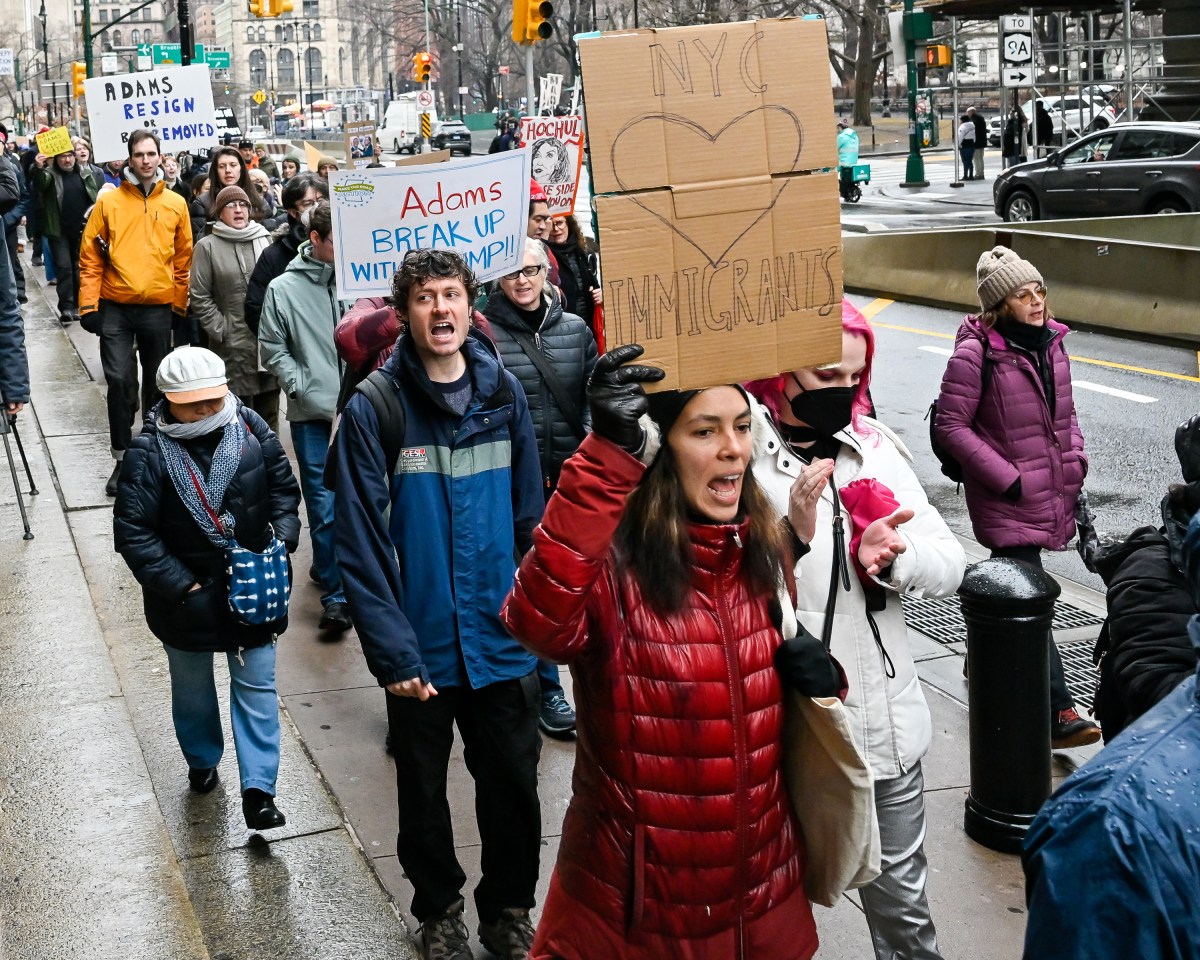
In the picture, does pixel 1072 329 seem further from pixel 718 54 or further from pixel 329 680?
pixel 718 54

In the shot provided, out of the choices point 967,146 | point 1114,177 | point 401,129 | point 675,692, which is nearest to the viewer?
point 675,692

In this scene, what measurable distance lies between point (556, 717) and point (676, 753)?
311 centimetres

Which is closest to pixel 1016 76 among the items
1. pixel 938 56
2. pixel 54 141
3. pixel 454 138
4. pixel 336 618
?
pixel 938 56

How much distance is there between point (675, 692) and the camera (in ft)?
9.71

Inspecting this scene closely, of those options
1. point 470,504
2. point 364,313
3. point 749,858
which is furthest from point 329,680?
point 749,858

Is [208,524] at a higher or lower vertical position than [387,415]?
lower

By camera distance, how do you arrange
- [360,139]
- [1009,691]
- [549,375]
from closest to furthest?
[1009,691], [549,375], [360,139]

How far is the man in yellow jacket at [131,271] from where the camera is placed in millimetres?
9562

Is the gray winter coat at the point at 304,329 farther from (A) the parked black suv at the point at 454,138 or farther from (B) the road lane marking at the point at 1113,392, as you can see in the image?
(A) the parked black suv at the point at 454,138

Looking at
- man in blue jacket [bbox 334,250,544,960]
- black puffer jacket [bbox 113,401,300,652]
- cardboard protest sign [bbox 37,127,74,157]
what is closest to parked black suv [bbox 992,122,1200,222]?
cardboard protest sign [bbox 37,127,74,157]

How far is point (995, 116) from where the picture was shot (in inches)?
2331

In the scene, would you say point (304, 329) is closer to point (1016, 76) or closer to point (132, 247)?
point (132, 247)

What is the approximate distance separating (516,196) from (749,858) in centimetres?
364

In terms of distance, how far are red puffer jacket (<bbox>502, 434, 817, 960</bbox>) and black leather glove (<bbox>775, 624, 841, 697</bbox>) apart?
0.03 metres
